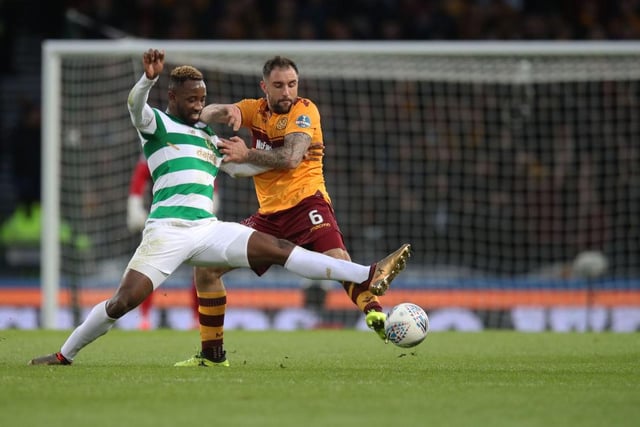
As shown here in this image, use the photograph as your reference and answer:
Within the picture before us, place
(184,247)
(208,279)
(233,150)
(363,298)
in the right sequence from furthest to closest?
(208,279)
(363,298)
(233,150)
(184,247)

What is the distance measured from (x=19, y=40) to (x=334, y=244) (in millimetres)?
14086

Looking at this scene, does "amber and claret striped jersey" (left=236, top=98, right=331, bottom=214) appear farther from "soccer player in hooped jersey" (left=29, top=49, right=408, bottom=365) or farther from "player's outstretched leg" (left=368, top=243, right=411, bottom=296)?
"player's outstretched leg" (left=368, top=243, right=411, bottom=296)

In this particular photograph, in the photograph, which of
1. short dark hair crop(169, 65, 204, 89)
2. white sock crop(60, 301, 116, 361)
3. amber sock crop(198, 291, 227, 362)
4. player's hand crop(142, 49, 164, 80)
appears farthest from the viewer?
amber sock crop(198, 291, 227, 362)

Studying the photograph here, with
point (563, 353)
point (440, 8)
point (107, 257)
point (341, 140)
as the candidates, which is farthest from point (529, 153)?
point (563, 353)

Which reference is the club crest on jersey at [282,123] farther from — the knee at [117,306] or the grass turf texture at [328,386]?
the knee at [117,306]

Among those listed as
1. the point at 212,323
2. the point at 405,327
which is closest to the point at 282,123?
the point at 212,323

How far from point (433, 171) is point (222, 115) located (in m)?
8.57

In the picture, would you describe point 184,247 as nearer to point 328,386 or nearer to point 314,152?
point 328,386

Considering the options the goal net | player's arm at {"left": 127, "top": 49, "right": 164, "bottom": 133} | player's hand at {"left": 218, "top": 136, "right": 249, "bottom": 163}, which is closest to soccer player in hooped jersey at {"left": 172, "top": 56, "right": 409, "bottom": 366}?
player's hand at {"left": 218, "top": 136, "right": 249, "bottom": 163}

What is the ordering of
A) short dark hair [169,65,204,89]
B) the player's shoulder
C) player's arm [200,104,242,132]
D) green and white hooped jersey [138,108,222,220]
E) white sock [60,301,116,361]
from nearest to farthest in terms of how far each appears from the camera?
white sock [60,301,116,361] → green and white hooped jersey [138,108,222,220] → short dark hair [169,65,204,89] → player's arm [200,104,242,132] → the player's shoulder

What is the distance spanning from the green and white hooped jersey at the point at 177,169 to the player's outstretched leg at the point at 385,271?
1.10m

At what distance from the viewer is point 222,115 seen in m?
7.95

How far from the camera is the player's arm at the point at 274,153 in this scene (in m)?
7.45

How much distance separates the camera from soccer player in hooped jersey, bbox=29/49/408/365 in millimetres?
7062
